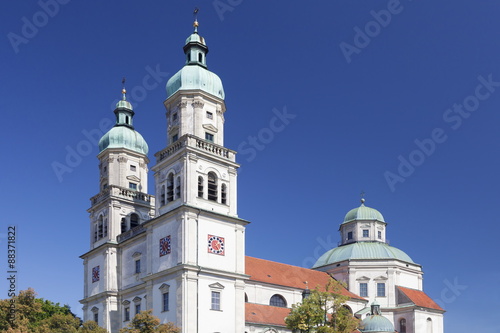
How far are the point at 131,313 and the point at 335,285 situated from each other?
17.2 meters

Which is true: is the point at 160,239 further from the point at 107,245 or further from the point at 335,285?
the point at 335,285

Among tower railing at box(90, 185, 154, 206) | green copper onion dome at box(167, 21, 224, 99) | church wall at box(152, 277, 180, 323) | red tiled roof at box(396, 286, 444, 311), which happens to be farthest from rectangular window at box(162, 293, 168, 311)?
red tiled roof at box(396, 286, 444, 311)

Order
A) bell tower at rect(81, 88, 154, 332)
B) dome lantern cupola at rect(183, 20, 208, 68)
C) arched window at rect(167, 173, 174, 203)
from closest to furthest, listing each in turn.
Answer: arched window at rect(167, 173, 174, 203) → dome lantern cupola at rect(183, 20, 208, 68) → bell tower at rect(81, 88, 154, 332)

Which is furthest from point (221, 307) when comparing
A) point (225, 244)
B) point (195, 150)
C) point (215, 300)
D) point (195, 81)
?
point (195, 81)

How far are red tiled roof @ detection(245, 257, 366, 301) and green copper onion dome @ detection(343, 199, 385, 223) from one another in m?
11.1

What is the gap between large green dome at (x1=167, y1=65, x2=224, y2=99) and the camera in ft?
171

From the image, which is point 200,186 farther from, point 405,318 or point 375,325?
point 405,318

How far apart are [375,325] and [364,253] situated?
13.4 metres

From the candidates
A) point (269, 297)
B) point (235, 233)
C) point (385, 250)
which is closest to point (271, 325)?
point (269, 297)

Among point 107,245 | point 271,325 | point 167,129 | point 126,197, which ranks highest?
point 167,129

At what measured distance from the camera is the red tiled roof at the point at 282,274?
197 ft

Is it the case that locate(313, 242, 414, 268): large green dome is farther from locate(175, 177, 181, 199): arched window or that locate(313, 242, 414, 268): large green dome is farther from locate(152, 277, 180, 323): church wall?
locate(152, 277, 180, 323): church wall

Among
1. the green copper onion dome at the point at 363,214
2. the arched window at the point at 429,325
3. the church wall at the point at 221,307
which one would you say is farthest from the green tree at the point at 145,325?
the green copper onion dome at the point at 363,214

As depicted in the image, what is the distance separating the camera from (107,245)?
185 feet
